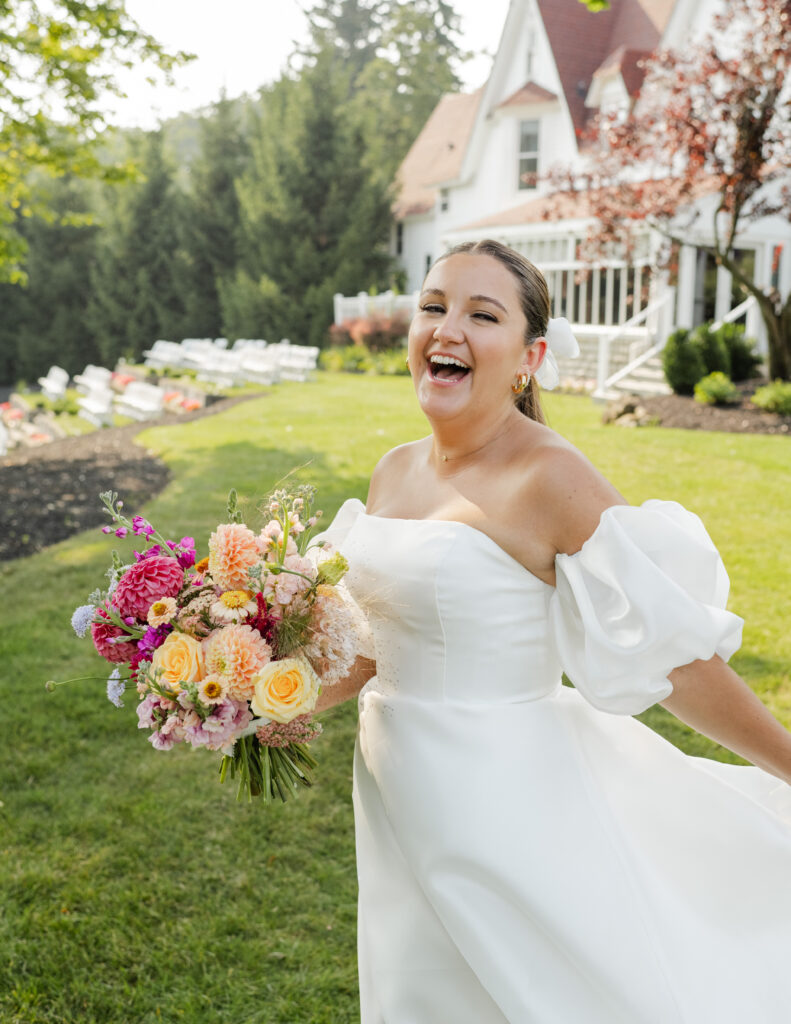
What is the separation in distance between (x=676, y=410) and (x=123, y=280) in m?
27.7

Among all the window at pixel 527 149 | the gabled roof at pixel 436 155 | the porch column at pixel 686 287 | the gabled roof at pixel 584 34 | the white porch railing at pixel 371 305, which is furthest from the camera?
the gabled roof at pixel 436 155

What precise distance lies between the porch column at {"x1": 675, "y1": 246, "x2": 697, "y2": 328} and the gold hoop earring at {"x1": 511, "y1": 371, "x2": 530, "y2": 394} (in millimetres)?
18271

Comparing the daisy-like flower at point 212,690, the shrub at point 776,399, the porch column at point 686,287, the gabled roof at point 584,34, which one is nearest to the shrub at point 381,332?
the gabled roof at point 584,34

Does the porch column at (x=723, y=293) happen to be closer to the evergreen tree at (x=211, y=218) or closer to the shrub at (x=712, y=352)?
the shrub at (x=712, y=352)

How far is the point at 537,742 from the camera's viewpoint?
2203mm

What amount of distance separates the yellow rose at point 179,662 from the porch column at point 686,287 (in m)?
19.1

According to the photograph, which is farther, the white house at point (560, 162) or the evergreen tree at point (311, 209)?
the evergreen tree at point (311, 209)

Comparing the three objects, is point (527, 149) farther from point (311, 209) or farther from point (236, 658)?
point (236, 658)

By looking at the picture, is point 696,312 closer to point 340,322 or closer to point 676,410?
point 676,410

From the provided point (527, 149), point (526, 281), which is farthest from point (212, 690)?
point (527, 149)

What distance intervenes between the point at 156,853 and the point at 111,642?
7.43ft

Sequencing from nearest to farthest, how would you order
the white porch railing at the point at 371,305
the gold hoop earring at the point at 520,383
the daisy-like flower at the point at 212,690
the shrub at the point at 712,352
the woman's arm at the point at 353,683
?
the daisy-like flower at the point at 212,690
the gold hoop earring at the point at 520,383
the woman's arm at the point at 353,683
the shrub at the point at 712,352
the white porch railing at the point at 371,305

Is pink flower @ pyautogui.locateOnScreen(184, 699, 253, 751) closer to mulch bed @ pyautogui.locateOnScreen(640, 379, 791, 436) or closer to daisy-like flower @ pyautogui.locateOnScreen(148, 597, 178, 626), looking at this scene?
daisy-like flower @ pyautogui.locateOnScreen(148, 597, 178, 626)

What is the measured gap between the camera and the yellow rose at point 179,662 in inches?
76.8
